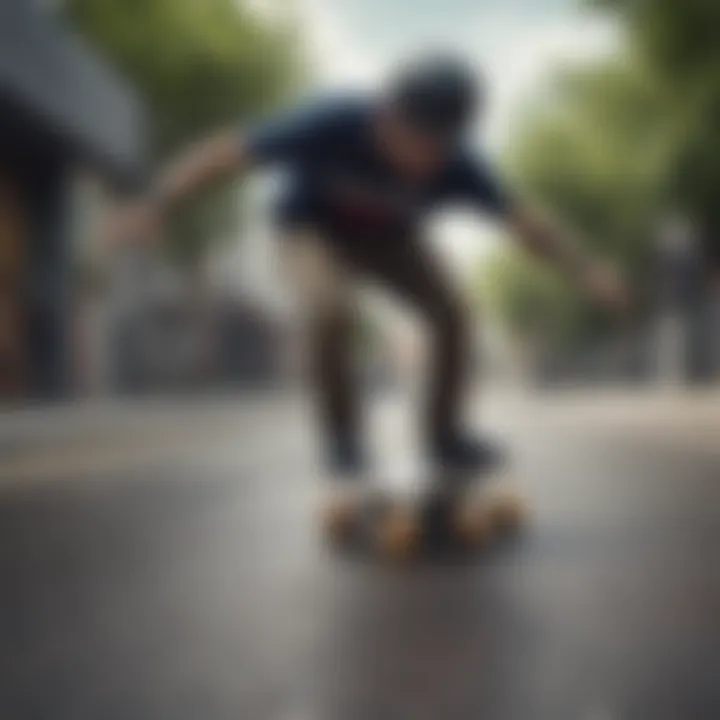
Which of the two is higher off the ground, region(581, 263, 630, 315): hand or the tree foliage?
the tree foliage

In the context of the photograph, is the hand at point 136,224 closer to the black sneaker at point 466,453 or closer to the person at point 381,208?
the person at point 381,208

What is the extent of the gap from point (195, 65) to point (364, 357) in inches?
11.7

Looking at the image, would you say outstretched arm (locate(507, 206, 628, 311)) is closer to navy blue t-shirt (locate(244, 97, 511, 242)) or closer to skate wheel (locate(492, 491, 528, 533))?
navy blue t-shirt (locate(244, 97, 511, 242))

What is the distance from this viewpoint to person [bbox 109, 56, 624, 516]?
0.74 m

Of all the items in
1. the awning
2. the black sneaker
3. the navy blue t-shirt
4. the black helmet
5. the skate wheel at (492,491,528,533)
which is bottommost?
the skate wheel at (492,491,528,533)

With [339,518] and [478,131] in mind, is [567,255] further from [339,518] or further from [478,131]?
[339,518]

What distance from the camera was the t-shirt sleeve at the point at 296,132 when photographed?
75 cm

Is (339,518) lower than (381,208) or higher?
lower

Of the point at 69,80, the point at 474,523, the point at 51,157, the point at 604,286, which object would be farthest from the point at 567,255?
the point at 51,157

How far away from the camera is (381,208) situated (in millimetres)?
795

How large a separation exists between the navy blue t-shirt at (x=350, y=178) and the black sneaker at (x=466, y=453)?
194 mm

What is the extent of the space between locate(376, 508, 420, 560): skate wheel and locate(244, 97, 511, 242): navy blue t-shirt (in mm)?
252

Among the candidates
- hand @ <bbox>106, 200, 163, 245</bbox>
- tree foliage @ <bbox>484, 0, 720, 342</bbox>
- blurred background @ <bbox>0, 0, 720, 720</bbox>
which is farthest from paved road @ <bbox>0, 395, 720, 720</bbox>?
hand @ <bbox>106, 200, 163, 245</bbox>

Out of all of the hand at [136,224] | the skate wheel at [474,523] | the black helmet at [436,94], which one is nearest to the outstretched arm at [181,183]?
the hand at [136,224]
